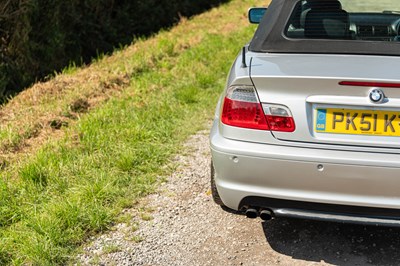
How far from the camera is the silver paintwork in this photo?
2.95 m

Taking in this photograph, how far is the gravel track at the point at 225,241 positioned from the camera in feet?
11.4

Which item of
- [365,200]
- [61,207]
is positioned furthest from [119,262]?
[365,200]

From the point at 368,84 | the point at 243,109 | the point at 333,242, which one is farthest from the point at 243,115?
the point at 333,242

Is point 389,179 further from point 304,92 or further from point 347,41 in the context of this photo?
point 347,41

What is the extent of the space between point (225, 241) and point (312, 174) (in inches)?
37.0

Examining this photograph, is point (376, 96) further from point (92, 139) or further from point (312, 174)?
point (92, 139)

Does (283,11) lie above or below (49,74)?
above

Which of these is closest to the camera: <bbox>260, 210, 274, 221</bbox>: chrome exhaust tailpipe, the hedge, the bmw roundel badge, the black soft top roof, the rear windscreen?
the bmw roundel badge

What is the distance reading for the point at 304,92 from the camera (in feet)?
9.97

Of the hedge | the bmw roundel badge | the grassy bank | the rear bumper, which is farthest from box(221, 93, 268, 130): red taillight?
the hedge

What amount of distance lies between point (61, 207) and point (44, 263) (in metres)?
0.61

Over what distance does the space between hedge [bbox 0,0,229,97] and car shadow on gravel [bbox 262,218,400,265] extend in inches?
188

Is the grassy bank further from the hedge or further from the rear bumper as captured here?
the rear bumper

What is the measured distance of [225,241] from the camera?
144 inches
